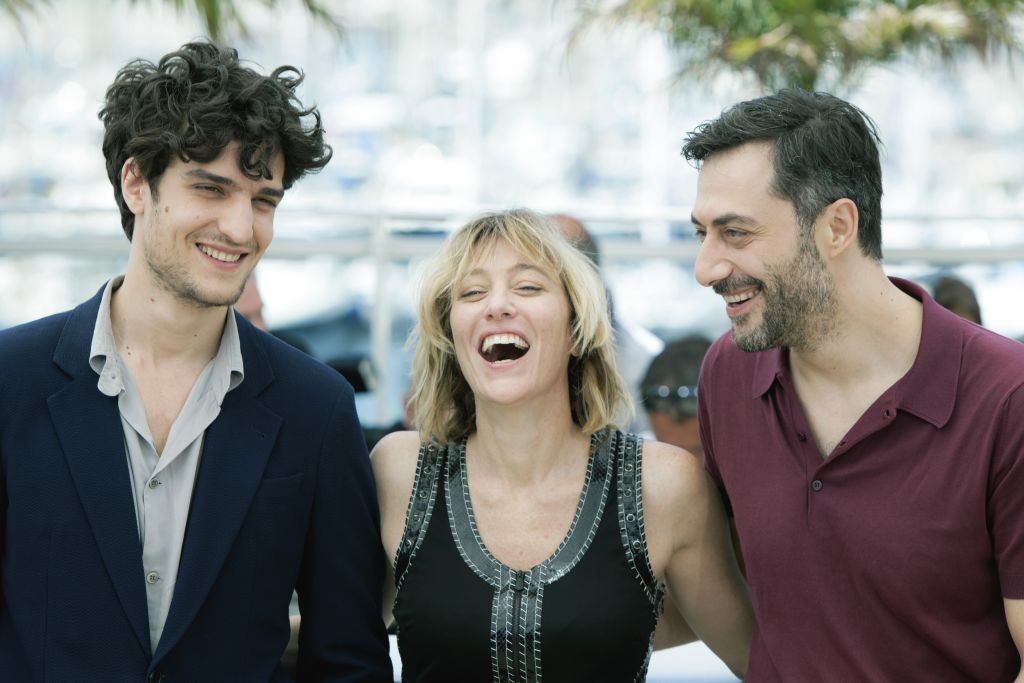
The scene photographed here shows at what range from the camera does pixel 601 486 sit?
2.73m

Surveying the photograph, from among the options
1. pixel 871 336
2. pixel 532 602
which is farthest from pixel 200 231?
pixel 871 336

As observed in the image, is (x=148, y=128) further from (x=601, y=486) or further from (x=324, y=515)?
(x=601, y=486)

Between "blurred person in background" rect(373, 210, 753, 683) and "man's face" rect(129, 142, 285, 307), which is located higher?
"man's face" rect(129, 142, 285, 307)

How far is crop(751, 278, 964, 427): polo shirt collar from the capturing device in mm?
2293

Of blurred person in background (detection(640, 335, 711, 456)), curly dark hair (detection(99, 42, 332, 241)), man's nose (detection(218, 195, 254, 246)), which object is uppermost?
curly dark hair (detection(99, 42, 332, 241))

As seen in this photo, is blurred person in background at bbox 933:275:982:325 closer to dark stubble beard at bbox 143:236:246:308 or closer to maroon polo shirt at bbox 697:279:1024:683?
maroon polo shirt at bbox 697:279:1024:683

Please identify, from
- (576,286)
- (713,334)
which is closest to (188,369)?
(576,286)

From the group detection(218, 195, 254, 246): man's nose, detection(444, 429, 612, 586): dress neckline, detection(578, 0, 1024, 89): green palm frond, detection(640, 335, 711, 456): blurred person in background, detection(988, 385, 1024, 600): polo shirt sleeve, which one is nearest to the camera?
detection(988, 385, 1024, 600): polo shirt sleeve

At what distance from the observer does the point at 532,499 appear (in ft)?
9.07

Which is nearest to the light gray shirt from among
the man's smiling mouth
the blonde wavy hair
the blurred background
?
the man's smiling mouth

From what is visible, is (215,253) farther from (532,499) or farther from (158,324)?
(532,499)

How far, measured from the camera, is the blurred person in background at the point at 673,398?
15.9ft

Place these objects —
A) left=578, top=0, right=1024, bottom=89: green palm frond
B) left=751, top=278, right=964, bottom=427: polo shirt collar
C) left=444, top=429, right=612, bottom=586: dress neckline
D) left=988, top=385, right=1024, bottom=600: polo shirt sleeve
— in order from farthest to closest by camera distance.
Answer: left=578, top=0, right=1024, bottom=89: green palm frond → left=444, top=429, right=612, bottom=586: dress neckline → left=751, top=278, right=964, bottom=427: polo shirt collar → left=988, top=385, right=1024, bottom=600: polo shirt sleeve

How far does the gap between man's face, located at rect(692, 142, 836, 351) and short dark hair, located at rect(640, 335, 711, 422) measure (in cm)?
227
